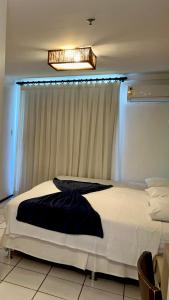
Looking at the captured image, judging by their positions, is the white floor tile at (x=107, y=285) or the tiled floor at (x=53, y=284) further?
the white floor tile at (x=107, y=285)

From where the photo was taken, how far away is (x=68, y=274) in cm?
227

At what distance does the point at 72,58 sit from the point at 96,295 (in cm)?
242

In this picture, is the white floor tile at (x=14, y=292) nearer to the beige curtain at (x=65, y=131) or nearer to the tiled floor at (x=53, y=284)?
the tiled floor at (x=53, y=284)

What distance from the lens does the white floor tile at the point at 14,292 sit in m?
1.90

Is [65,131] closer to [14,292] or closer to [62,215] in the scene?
[62,215]

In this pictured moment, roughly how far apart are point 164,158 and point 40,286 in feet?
8.64

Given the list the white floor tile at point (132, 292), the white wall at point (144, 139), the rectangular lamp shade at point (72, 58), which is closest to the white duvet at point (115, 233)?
the white floor tile at point (132, 292)

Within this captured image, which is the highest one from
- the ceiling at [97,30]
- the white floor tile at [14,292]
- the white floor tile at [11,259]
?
the ceiling at [97,30]

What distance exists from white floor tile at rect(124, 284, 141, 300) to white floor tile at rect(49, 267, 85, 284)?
431 mm

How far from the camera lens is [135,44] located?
2473 millimetres

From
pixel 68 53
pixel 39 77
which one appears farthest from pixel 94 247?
pixel 39 77

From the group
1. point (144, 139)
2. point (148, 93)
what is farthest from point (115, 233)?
point (148, 93)

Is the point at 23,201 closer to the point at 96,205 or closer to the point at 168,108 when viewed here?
the point at 96,205

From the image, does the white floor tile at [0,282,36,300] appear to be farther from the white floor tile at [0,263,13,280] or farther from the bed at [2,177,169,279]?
the bed at [2,177,169,279]
